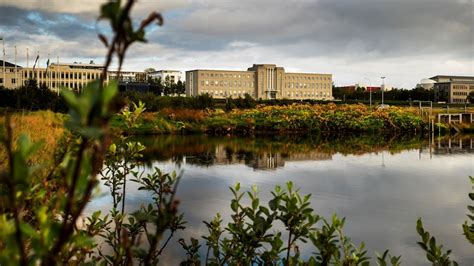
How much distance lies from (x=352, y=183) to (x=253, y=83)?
98.9m

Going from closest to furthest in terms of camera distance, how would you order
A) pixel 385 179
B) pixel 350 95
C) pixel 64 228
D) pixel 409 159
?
1. pixel 64 228
2. pixel 385 179
3. pixel 409 159
4. pixel 350 95

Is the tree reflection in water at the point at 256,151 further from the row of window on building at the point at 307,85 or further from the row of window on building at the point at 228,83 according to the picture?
the row of window on building at the point at 307,85

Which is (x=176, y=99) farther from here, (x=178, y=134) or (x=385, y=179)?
(x=385, y=179)

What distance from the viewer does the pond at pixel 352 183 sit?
814cm

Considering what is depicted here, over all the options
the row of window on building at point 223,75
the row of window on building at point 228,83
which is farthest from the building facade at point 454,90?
the row of window on building at point 223,75

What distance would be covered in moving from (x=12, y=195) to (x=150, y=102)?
40.1 m

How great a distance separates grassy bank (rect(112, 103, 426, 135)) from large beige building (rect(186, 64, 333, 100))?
224ft

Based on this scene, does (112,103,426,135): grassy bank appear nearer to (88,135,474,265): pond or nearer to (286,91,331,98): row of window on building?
(88,135,474,265): pond

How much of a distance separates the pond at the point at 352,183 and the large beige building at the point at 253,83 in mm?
84267

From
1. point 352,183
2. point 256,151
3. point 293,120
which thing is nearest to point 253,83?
point 293,120

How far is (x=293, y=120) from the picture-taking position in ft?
121

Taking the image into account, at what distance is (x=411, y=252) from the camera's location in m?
7.08

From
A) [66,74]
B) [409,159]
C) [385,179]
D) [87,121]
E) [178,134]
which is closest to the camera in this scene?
[87,121]

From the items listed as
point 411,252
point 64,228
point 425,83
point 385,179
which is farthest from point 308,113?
point 425,83
